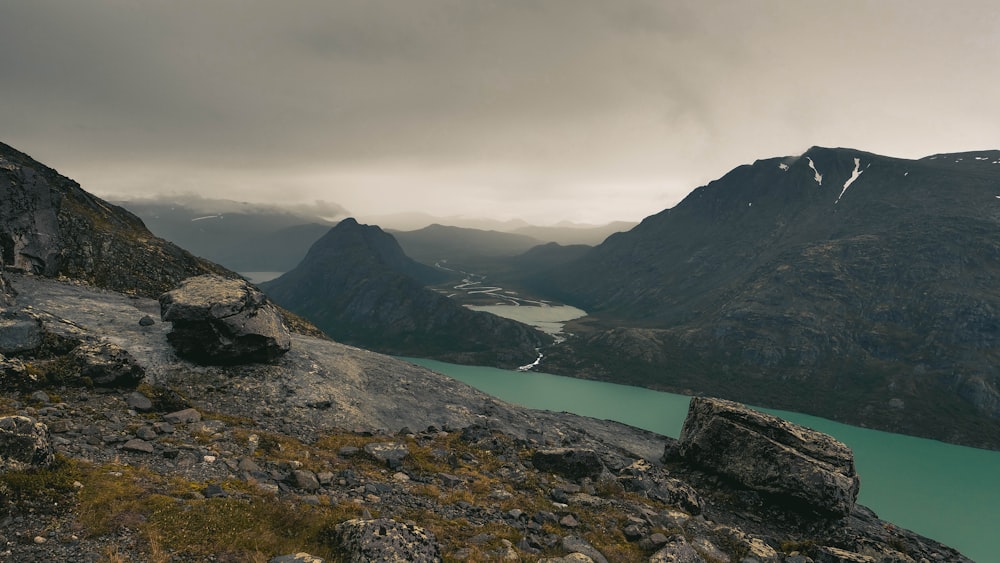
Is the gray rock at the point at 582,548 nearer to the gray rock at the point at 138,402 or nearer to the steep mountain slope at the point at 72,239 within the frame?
the gray rock at the point at 138,402

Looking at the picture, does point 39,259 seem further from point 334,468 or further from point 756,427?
point 756,427

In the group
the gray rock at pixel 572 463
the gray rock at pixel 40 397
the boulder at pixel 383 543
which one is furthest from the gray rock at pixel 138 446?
the gray rock at pixel 572 463

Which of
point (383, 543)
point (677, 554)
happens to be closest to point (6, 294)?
point (383, 543)

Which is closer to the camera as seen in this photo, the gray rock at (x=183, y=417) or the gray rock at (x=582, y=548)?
the gray rock at (x=582, y=548)

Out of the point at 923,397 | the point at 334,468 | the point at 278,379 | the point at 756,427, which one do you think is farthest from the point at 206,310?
the point at 923,397

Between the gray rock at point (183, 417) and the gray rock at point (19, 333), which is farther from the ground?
the gray rock at point (19, 333)

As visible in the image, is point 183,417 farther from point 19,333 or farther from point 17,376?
point 19,333
